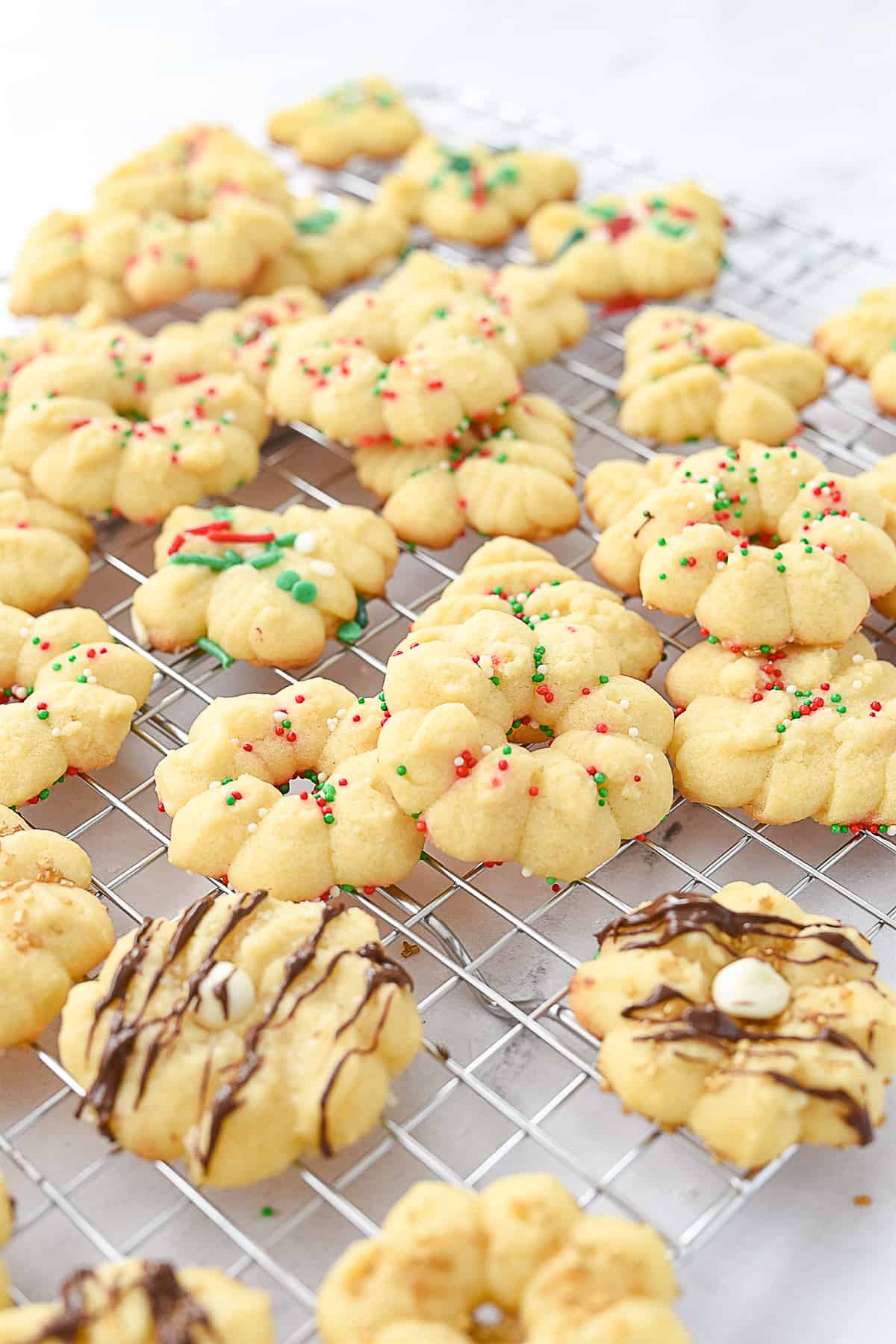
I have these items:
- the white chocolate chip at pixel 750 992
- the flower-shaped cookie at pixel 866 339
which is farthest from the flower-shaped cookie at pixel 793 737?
the flower-shaped cookie at pixel 866 339

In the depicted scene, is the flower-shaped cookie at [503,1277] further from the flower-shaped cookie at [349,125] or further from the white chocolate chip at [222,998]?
the flower-shaped cookie at [349,125]

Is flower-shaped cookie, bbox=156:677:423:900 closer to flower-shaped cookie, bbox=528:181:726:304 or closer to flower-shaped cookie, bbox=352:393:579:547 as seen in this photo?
flower-shaped cookie, bbox=352:393:579:547

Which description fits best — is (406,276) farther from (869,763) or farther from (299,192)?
(869,763)

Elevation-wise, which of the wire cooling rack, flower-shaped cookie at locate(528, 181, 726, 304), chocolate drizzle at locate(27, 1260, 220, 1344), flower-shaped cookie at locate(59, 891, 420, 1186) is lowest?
the wire cooling rack

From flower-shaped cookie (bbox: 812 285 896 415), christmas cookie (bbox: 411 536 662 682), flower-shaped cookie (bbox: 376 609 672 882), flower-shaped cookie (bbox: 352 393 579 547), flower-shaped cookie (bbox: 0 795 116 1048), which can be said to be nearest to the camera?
flower-shaped cookie (bbox: 0 795 116 1048)

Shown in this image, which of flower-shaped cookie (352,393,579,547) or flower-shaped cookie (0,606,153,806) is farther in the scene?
flower-shaped cookie (352,393,579,547)

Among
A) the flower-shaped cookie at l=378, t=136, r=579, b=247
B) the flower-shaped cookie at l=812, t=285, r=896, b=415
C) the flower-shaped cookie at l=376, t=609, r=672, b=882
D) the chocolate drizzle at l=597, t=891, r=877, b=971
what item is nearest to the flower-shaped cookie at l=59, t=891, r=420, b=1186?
the flower-shaped cookie at l=376, t=609, r=672, b=882

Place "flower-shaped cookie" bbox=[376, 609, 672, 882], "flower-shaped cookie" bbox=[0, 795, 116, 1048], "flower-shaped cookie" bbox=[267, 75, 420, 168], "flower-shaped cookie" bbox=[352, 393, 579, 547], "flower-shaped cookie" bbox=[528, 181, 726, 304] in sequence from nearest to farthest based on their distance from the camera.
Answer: "flower-shaped cookie" bbox=[0, 795, 116, 1048], "flower-shaped cookie" bbox=[376, 609, 672, 882], "flower-shaped cookie" bbox=[352, 393, 579, 547], "flower-shaped cookie" bbox=[528, 181, 726, 304], "flower-shaped cookie" bbox=[267, 75, 420, 168]
